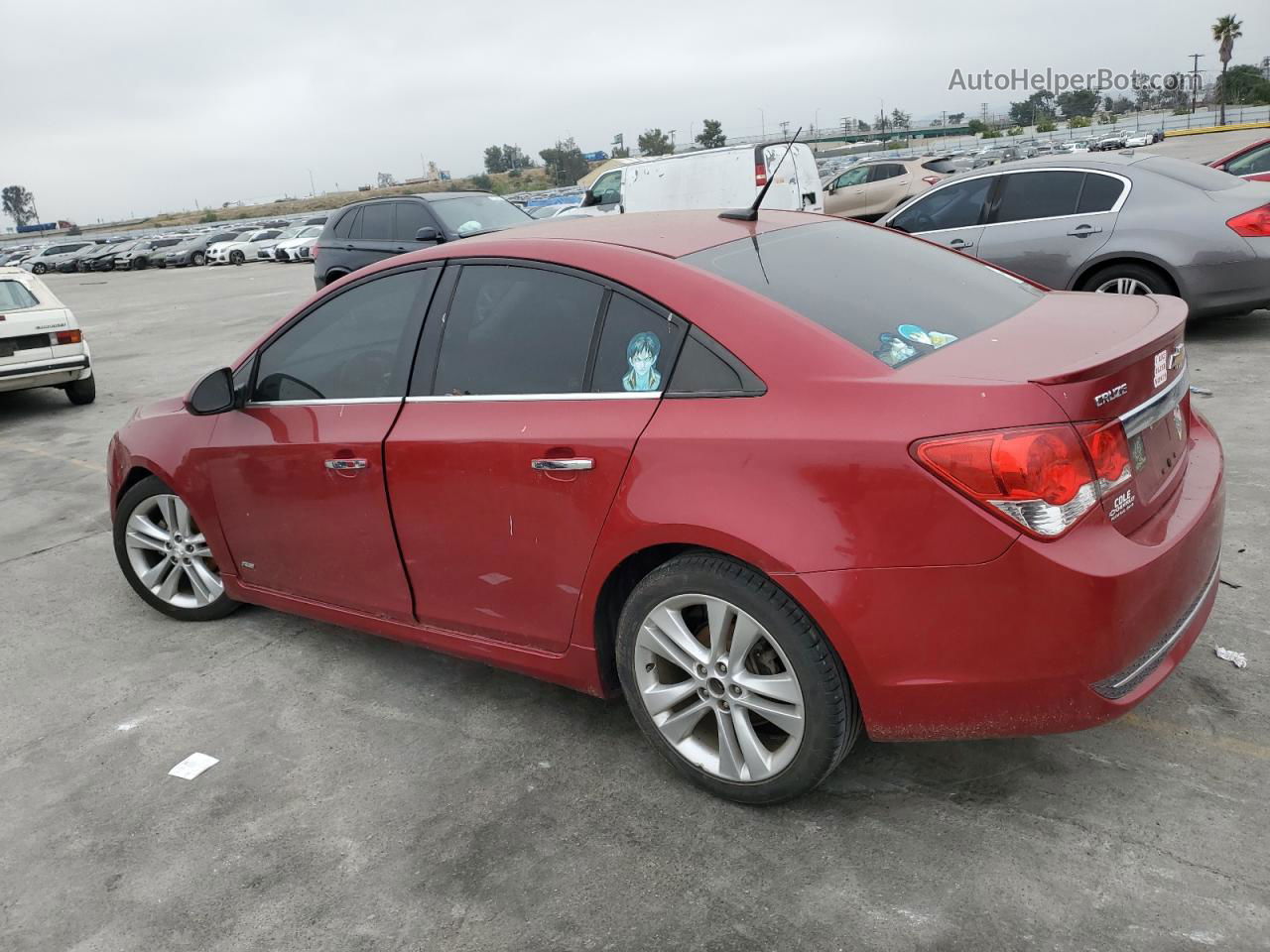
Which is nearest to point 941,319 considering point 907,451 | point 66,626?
point 907,451

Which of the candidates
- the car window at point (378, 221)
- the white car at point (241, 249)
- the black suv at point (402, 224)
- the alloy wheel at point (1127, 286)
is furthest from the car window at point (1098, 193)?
the white car at point (241, 249)

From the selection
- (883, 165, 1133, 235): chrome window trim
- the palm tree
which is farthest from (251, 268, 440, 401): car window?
the palm tree

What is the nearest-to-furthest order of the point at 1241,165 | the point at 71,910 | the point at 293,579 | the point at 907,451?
the point at 907,451 < the point at 71,910 < the point at 293,579 < the point at 1241,165

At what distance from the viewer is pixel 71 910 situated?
2.76 metres

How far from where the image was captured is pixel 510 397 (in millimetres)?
3180

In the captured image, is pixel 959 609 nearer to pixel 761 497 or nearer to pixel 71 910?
pixel 761 497

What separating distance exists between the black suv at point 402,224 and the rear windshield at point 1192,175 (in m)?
7.70

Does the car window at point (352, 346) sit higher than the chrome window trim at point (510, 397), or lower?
higher

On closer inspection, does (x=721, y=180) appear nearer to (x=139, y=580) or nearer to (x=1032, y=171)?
(x=1032, y=171)

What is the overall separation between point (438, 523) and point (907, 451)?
1592mm

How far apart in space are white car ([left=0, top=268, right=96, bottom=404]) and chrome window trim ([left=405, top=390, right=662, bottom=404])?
8.15 meters

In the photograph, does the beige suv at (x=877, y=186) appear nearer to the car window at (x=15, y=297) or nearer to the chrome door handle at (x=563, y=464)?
the car window at (x=15, y=297)

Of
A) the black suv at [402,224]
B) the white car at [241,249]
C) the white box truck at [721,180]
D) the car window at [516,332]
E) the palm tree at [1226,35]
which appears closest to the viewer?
the car window at [516,332]

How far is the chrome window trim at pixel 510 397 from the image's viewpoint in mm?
2895
